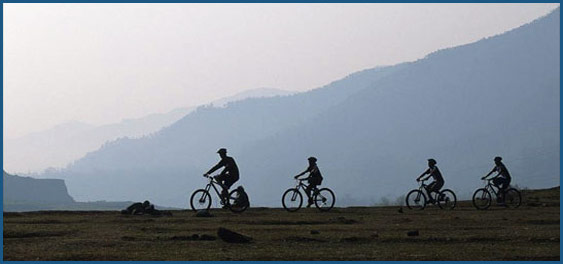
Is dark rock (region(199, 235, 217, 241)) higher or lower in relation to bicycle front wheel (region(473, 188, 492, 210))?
lower

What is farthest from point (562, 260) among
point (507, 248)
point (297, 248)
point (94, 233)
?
point (94, 233)

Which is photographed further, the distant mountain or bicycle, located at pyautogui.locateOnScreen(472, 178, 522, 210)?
the distant mountain

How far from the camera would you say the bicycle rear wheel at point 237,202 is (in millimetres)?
27109

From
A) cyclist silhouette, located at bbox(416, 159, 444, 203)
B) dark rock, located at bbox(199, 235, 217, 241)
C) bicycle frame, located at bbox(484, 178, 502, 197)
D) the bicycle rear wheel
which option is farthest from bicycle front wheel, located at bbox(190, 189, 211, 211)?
bicycle frame, located at bbox(484, 178, 502, 197)

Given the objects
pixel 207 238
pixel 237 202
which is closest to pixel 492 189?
pixel 237 202

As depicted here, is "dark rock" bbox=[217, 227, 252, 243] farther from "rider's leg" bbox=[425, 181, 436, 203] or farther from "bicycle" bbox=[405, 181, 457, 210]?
"rider's leg" bbox=[425, 181, 436, 203]

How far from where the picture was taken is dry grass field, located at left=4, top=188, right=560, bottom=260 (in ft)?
47.2

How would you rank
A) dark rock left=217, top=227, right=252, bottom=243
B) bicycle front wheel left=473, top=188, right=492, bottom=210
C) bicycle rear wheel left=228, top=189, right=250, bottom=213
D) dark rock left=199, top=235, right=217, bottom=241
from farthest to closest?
1. bicycle front wheel left=473, top=188, right=492, bottom=210
2. bicycle rear wheel left=228, top=189, right=250, bottom=213
3. dark rock left=199, top=235, right=217, bottom=241
4. dark rock left=217, top=227, right=252, bottom=243

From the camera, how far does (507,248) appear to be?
15250 millimetres

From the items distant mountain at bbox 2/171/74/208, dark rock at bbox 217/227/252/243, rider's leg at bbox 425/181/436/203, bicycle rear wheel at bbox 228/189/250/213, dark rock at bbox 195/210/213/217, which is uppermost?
distant mountain at bbox 2/171/74/208

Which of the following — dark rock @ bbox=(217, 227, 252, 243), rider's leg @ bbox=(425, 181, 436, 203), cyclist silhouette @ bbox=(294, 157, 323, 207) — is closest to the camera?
dark rock @ bbox=(217, 227, 252, 243)

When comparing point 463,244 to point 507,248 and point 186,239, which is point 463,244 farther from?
point 186,239

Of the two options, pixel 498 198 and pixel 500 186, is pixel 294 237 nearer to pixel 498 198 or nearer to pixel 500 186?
pixel 500 186

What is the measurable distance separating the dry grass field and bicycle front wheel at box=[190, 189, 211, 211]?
1.04 m
